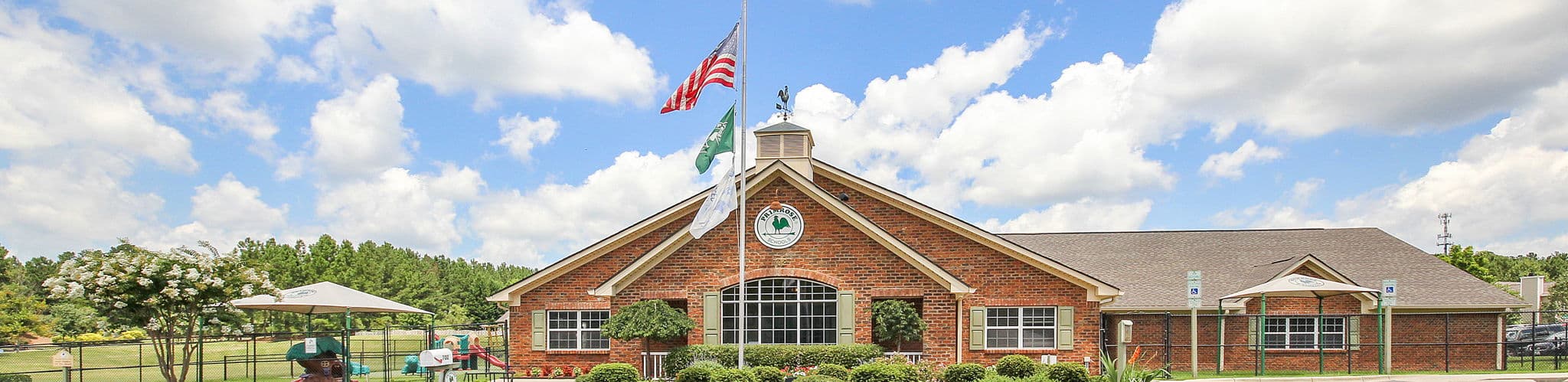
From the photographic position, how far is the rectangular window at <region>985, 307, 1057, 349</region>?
64.4ft

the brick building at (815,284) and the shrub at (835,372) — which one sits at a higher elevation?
the brick building at (815,284)

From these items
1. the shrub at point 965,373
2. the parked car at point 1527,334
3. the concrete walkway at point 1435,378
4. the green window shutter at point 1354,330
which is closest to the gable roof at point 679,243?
the shrub at point 965,373

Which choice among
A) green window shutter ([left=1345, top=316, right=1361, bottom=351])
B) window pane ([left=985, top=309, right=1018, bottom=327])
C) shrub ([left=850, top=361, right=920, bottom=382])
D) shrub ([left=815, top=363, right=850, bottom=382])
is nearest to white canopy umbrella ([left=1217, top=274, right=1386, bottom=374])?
green window shutter ([left=1345, top=316, right=1361, bottom=351])

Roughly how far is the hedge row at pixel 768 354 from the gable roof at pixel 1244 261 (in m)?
7.78

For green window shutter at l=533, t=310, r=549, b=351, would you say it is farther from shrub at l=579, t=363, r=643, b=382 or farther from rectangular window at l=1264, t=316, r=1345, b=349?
rectangular window at l=1264, t=316, r=1345, b=349

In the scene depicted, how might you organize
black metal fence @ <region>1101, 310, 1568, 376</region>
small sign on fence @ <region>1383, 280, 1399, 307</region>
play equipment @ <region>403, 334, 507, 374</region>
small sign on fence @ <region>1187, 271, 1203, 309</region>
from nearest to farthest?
play equipment @ <region>403, 334, 507, 374</region>, small sign on fence @ <region>1187, 271, 1203, 309</region>, small sign on fence @ <region>1383, 280, 1399, 307</region>, black metal fence @ <region>1101, 310, 1568, 376</region>

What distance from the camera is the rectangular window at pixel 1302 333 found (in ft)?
73.2

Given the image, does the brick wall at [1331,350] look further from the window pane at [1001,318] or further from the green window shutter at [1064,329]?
the window pane at [1001,318]

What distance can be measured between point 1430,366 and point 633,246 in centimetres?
1882

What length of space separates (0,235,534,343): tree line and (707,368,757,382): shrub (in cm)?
3326

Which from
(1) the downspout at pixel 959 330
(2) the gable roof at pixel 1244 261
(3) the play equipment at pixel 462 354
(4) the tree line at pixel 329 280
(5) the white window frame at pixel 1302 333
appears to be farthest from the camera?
(4) the tree line at pixel 329 280

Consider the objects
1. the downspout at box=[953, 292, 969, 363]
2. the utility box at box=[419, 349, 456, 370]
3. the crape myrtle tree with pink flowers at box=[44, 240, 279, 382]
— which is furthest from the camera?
the downspout at box=[953, 292, 969, 363]

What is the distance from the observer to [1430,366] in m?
22.1

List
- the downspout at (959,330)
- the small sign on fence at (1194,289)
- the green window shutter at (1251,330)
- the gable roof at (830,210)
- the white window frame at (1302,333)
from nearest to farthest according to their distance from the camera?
the small sign on fence at (1194,289) < the gable roof at (830,210) < the downspout at (959,330) < the white window frame at (1302,333) < the green window shutter at (1251,330)
